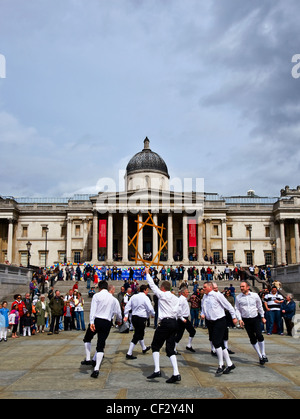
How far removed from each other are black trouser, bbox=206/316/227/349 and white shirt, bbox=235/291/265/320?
0.75 metres

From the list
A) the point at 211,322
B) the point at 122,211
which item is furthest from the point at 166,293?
the point at 122,211

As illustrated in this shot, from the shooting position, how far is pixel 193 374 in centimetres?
885

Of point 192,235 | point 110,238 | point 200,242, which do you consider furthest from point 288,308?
point 110,238

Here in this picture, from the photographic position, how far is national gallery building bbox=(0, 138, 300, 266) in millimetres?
56594

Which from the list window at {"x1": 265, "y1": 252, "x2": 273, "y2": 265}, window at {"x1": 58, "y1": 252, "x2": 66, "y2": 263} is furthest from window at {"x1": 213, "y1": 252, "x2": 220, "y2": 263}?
window at {"x1": 58, "y1": 252, "x2": 66, "y2": 263}

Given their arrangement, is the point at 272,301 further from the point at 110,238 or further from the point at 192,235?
the point at 110,238

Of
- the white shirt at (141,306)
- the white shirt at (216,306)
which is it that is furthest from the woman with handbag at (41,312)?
the white shirt at (216,306)

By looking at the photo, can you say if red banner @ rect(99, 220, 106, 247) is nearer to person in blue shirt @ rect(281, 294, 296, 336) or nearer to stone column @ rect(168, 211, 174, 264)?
stone column @ rect(168, 211, 174, 264)

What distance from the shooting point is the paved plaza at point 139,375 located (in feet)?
23.2

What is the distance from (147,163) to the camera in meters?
66.2

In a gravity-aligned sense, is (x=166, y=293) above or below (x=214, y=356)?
above

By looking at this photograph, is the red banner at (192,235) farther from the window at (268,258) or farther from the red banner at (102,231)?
the window at (268,258)
